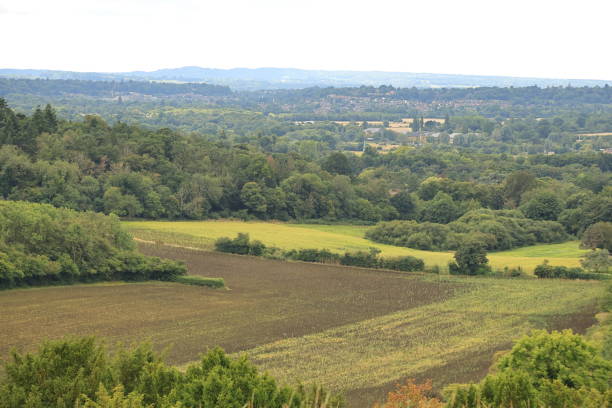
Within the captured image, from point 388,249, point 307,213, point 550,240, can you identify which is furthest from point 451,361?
point 307,213

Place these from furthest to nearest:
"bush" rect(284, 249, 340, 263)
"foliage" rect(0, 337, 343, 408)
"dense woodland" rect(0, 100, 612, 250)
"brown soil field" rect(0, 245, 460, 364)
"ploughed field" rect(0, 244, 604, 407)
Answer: "dense woodland" rect(0, 100, 612, 250), "bush" rect(284, 249, 340, 263), "brown soil field" rect(0, 245, 460, 364), "ploughed field" rect(0, 244, 604, 407), "foliage" rect(0, 337, 343, 408)

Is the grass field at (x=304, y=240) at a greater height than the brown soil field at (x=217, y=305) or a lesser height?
lesser

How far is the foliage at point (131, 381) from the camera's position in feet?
72.1

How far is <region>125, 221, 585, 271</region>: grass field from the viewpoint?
233 ft

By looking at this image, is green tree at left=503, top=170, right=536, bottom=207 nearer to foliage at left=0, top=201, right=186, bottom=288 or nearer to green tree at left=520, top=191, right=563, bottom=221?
green tree at left=520, top=191, right=563, bottom=221

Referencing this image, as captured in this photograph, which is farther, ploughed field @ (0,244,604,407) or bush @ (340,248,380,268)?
bush @ (340,248,380,268)

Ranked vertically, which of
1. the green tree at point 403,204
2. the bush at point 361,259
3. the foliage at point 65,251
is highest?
the foliage at point 65,251

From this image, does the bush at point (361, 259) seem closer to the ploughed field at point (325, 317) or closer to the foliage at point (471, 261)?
the ploughed field at point (325, 317)

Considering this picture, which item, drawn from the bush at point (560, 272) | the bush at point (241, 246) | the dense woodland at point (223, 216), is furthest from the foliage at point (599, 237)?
the bush at point (241, 246)

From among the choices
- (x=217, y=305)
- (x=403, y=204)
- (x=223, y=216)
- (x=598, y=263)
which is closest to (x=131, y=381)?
(x=217, y=305)

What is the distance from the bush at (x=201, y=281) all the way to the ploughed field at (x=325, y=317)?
3.65 feet

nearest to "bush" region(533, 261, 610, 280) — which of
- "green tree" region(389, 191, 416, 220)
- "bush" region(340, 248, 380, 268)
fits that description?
"bush" region(340, 248, 380, 268)

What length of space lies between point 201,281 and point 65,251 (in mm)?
10261

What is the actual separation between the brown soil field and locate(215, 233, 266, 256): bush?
358 cm
